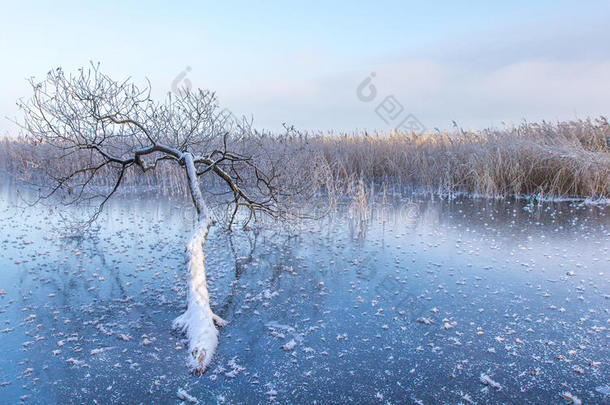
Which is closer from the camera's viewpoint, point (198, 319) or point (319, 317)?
point (198, 319)

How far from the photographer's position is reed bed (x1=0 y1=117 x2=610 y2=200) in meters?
8.50

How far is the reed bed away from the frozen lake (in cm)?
269

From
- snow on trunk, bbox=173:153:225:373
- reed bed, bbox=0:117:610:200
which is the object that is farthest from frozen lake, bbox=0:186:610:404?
reed bed, bbox=0:117:610:200

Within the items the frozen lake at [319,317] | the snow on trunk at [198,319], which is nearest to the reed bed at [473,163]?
the frozen lake at [319,317]

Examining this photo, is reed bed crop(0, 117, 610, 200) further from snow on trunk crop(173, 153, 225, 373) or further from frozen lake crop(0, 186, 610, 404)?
snow on trunk crop(173, 153, 225, 373)

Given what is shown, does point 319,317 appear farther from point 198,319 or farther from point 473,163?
point 473,163

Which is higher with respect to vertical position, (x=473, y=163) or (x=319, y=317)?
(x=473, y=163)

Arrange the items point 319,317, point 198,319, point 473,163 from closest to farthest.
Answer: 1. point 198,319
2. point 319,317
3. point 473,163

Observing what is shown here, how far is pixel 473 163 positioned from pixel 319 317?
7.70 m

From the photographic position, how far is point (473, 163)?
9461mm

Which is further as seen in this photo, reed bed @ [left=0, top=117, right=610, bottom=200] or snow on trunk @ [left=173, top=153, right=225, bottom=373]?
reed bed @ [left=0, top=117, right=610, bottom=200]

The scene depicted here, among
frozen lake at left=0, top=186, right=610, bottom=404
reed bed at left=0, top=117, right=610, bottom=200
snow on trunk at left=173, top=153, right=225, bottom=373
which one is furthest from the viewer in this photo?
reed bed at left=0, top=117, right=610, bottom=200

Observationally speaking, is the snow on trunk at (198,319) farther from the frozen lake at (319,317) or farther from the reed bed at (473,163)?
the reed bed at (473,163)

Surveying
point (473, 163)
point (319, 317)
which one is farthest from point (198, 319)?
point (473, 163)
